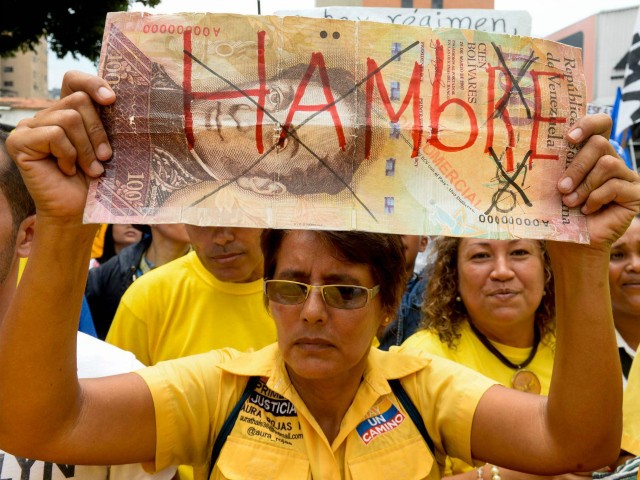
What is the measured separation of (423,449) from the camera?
5.98ft

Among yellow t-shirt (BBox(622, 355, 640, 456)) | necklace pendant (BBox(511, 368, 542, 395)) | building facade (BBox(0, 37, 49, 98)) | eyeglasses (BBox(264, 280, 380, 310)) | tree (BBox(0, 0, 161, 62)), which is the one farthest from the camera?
building facade (BBox(0, 37, 49, 98))

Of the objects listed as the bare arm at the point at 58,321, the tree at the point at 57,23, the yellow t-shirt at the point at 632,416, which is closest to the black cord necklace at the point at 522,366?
the yellow t-shirt at the point at 632,416

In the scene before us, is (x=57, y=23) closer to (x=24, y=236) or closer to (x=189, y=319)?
(x=189, y=319)

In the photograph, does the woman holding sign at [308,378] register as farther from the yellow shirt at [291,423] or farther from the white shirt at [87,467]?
the white shirt at [87,467]

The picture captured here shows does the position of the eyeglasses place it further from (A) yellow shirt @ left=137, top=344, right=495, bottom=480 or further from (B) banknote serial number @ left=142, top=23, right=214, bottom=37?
(B) banknote serial number @ left=142, top=23, right=214, bottom=37

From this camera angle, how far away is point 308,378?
1.88m

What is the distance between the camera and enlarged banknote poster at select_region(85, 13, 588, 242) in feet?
4.91

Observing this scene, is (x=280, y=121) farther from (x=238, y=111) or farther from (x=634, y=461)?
(x=634, y=461)

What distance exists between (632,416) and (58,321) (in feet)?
5.84

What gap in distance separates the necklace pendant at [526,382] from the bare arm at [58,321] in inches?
62.7

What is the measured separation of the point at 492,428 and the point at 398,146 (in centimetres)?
82

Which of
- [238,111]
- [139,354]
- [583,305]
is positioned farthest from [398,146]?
[139,354]

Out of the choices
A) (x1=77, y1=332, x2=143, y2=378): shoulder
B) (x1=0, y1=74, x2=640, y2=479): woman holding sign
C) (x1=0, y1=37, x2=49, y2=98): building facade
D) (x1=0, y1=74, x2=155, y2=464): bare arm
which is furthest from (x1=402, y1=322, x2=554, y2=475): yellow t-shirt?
(x1=0, y1=37, x2=49, y2=98): building facade

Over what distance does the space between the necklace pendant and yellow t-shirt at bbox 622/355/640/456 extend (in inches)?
18.2
